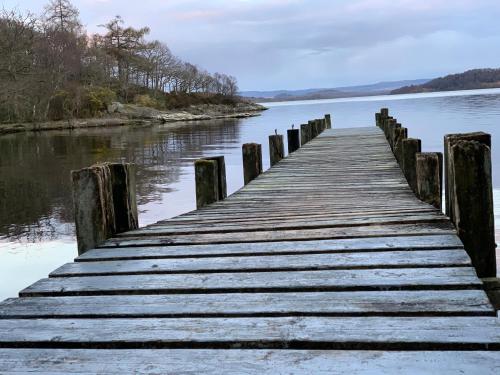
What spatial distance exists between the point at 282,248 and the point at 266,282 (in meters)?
0.76

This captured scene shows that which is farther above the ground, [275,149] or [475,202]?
[275,149]

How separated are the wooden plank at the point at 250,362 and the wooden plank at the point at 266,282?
2.44 ft

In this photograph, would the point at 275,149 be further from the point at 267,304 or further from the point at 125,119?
the point at 125,119

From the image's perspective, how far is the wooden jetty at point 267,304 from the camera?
225 cm

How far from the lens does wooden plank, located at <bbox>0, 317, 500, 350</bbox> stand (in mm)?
2316

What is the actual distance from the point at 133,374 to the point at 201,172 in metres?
5.11

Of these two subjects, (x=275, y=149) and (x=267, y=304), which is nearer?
(x=267, y=304)

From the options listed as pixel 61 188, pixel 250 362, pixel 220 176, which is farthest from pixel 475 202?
pixel 61 188

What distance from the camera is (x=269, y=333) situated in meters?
2.45

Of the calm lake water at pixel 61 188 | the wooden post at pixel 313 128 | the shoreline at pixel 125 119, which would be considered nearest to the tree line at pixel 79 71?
the shoreline at pixel 125 119

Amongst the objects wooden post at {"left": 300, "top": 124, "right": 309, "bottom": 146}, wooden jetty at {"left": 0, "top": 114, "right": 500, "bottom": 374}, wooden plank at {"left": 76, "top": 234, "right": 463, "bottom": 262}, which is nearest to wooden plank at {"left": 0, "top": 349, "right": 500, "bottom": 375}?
wooden jetty at {"left": 0, "top": 114, "right": 500, "bottom": 374}

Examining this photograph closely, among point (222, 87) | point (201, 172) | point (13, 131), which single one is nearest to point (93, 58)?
point (13, 131)

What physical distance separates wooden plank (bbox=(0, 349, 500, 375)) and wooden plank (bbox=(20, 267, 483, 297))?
29.3 inches

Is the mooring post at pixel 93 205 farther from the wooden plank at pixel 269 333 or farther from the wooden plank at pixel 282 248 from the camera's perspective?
the wooden plank at pixel 269 333
